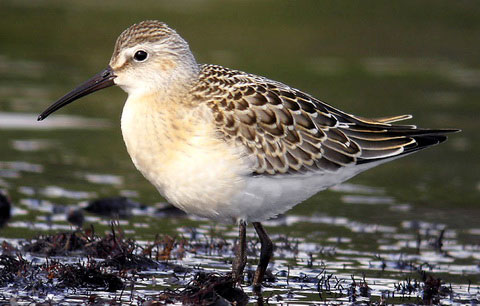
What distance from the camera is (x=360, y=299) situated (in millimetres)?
10039

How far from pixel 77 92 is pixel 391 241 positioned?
4.92 metres

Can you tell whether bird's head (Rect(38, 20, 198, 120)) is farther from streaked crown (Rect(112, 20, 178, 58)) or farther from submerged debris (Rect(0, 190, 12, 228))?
submerged debris (Rect(0, 190, 12, 228))

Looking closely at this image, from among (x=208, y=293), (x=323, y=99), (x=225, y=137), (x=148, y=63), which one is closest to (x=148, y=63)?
(x=148, y=63)

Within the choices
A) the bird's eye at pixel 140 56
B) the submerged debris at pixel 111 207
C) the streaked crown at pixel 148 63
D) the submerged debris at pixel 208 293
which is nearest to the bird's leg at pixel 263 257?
the submerged debris at pixel 208 293

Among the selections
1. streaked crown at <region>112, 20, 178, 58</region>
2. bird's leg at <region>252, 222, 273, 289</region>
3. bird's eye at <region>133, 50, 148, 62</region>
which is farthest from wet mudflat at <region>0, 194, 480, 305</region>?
streaked crown at <region>112, 20, 178, 58</region>

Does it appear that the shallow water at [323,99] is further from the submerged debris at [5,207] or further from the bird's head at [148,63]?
the bird's head at [148,63]

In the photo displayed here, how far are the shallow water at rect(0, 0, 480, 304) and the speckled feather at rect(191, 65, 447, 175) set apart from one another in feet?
4.58

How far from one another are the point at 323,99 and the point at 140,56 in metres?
10.8

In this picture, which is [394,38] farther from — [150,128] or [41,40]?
[150,128]

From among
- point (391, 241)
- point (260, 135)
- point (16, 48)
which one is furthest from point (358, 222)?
point (16, 48)

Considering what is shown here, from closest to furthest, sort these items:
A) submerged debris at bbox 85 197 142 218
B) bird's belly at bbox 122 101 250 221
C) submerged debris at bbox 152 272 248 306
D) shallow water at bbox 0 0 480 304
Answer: submerged debris at bbox 152 272 248 306 < bird's belly at bbox 122 101 250 221 < shallow water at bbox 0 0 480 304 < submerged debris at bbox 85 197 142 218

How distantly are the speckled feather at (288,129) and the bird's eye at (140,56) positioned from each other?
0.68 metres

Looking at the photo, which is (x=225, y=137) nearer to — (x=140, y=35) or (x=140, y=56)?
(x=140, y=56)

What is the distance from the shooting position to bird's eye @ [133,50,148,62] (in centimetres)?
1059
